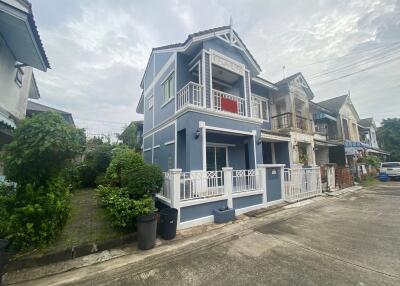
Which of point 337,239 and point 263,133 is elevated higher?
point 263,133

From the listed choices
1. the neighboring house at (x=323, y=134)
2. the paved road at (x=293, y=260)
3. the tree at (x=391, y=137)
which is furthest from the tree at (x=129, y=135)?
the tree at (x=391, y=137)

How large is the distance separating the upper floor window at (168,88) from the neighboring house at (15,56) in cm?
537

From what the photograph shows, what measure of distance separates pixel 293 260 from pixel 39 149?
6.03 meters

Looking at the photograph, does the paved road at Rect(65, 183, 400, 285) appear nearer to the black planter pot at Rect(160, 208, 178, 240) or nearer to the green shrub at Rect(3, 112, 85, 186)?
the black planter pot at Rect(160, 208, 178, 240)

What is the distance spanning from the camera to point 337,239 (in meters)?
4.83

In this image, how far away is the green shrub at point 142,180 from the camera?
17.6ft

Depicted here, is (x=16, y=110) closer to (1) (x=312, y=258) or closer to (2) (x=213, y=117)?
(2) (x=213, y=117)

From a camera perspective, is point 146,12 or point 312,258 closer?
point 312,258

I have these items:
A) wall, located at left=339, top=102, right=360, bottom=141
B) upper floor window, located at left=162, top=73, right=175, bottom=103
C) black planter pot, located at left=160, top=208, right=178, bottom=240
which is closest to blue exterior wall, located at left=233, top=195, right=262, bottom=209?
black planter pot, located at left=160, top=208, right=178, bottom=240

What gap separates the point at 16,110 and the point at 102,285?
883 cm

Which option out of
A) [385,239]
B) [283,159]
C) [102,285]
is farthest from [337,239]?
[283,159]

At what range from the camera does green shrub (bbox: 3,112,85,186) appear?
399 cm

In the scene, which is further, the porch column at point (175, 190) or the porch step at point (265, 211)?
the porch step at point (265, 211)

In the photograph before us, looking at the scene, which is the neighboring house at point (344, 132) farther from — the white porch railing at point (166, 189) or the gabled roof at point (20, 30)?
the gabled roof at point (20, 30)
